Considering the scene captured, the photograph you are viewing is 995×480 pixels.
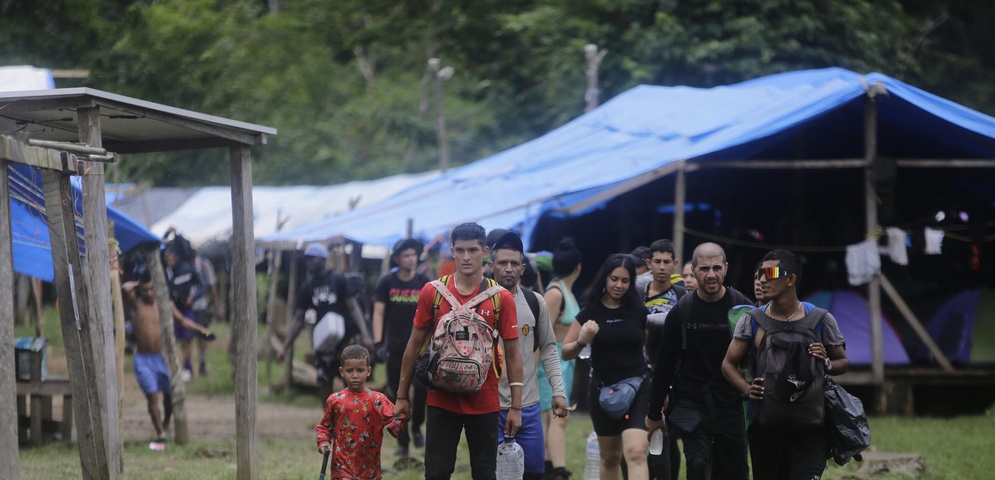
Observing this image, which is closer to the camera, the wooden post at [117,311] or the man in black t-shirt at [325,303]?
the wooden post at [117,311]

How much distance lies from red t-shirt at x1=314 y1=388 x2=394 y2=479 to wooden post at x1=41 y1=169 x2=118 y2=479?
4.18ft

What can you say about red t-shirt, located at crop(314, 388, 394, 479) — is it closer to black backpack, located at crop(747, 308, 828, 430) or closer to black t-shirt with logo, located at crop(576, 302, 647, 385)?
black t-shirt with logo, located at crop(576, 302, 647, 385)

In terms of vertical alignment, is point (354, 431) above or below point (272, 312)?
below

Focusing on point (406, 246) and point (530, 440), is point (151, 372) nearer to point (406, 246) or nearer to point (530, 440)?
point (406, 246)

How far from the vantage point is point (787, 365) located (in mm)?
6035

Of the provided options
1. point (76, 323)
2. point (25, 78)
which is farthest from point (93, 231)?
point (25, 78)

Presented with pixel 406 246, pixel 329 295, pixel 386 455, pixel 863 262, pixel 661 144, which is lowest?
pixel 386 455

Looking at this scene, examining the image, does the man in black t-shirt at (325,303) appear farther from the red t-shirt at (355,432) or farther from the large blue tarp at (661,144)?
the red t-shirt at (355,432)

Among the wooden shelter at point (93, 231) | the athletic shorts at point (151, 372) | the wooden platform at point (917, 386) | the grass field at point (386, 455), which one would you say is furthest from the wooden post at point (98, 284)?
the wooden platform at point (917, 386)

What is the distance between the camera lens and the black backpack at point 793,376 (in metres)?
6.04

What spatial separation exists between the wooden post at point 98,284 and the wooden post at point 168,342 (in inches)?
140

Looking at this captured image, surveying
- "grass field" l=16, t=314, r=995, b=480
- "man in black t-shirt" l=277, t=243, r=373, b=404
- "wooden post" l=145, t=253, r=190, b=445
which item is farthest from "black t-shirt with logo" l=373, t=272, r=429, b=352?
"wooden post" l=145, t=253, r=190, b=445

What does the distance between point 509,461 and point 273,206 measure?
78.6 feet

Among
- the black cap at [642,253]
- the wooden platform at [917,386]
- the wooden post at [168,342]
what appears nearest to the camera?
the black cap at [642,253]
